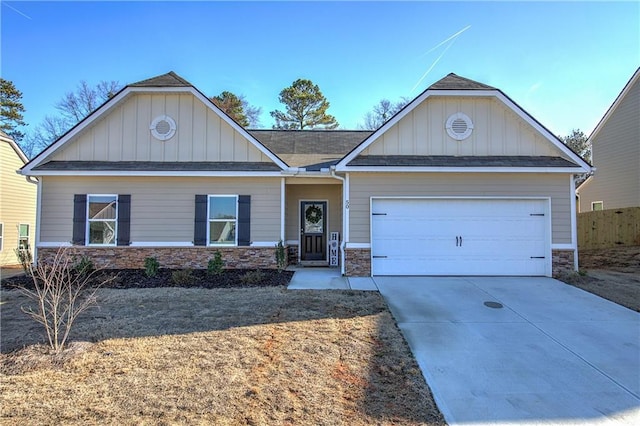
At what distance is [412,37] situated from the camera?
1019 cm

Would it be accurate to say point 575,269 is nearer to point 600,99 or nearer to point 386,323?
point 386,323

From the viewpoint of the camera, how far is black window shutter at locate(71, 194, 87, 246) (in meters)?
9.80

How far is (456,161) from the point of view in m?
8.95

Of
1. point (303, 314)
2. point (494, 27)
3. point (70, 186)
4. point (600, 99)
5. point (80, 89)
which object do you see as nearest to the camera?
point (303, 314)

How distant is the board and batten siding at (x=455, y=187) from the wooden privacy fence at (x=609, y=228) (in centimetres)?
714

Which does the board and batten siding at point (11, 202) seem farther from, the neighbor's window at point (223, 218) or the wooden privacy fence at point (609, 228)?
the wooden privacy fence at point (609, 228)

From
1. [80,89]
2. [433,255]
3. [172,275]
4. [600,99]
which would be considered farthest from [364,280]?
[80,89]

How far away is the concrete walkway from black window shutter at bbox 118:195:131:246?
4.97 m

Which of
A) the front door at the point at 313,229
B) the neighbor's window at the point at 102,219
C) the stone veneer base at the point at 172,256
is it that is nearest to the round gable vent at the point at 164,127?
the neighbor's window at the point at 102,219

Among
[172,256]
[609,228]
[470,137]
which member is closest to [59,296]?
[172,256]

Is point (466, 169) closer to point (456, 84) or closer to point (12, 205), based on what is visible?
point (456, 84)

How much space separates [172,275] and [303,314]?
4.47m

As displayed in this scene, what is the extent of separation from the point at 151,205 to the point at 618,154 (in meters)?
19.2

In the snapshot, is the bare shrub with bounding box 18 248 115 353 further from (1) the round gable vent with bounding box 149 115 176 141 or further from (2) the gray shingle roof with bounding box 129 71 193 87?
(2) the gray shingle roof with bounding box 129 71 193 87
